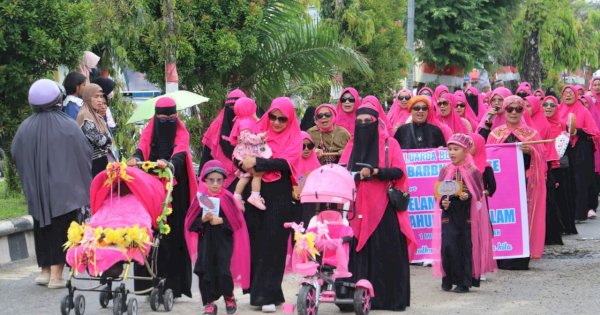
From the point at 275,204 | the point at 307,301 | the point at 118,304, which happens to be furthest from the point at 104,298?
the point at 307,301

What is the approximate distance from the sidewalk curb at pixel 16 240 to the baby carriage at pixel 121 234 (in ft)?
10.7

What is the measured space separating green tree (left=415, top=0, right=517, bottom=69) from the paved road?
15538mm

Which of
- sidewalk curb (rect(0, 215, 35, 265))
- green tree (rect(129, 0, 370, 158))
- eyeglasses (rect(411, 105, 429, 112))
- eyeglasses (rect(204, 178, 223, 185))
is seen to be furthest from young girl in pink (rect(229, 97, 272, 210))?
green tree (rect(129, 0, 370, 158))

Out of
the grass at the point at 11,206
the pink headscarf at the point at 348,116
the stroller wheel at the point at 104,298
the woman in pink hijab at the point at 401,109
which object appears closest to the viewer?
the stroller wheel at the point at 104,298

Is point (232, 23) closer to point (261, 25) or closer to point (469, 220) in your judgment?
point (261, 25)

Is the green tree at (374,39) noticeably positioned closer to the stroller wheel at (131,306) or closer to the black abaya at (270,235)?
the black abaya at (270,235)

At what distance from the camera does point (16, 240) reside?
12.8 meters

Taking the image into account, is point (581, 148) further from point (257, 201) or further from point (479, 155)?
point (257, 201)

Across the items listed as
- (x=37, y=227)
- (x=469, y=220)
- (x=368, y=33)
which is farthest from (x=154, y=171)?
(x=368, y=33)

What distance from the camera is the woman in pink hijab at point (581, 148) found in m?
16.9

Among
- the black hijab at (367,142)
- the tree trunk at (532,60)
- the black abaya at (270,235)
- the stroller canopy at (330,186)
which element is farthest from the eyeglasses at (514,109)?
the tree trunk at (532,60)

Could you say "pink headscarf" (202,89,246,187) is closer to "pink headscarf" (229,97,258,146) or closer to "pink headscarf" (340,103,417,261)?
"pink headscarf" (229,97,258,146)

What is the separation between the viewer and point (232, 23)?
1631 centimetres

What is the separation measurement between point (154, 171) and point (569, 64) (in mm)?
38846
